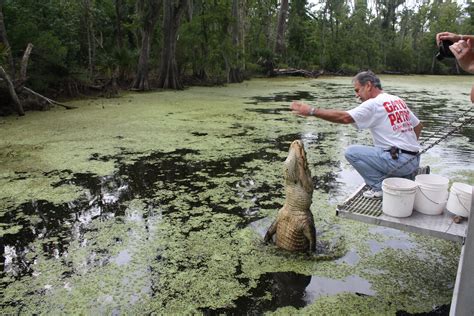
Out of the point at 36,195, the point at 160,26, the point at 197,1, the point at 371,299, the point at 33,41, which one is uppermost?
the point at 197,1

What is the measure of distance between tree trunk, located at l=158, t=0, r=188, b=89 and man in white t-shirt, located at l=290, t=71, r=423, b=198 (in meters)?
9.20

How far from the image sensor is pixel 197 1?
1502cm

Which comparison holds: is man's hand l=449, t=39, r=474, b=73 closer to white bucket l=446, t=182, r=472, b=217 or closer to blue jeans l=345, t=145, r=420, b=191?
white bucket l=446, t=182, r=472, b=217

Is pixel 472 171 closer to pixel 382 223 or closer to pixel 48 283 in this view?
pixel 382 223

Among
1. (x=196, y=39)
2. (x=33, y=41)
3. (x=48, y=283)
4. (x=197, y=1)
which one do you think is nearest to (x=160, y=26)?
(x=196, y=39)

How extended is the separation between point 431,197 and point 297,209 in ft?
2.33

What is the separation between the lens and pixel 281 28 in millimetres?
19547

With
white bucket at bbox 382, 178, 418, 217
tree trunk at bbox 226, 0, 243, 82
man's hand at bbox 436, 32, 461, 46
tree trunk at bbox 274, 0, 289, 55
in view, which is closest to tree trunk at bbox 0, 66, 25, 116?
white bucket at bbox 382, 178, 418, 217

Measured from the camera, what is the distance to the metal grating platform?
188 cm

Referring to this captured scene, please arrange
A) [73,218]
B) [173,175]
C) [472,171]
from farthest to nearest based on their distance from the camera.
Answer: [472,171], [173,175], [73,218]

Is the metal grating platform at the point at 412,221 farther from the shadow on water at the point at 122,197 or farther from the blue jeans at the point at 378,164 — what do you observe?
the shadow on water at the point at 122,197

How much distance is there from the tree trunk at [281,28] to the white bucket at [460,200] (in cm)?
1814

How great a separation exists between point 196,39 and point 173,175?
933 centimetres

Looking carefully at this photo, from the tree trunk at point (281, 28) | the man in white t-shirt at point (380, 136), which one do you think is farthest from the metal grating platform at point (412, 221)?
the tree trunk at point (281, 28)
